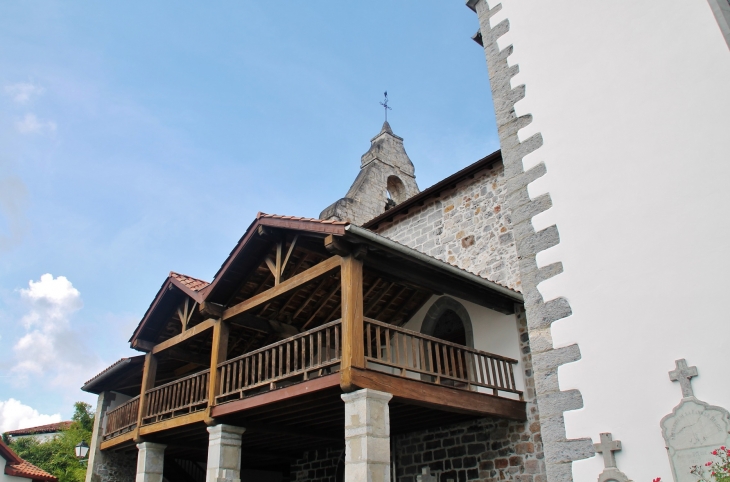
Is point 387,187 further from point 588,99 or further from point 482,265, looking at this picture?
point 588,99

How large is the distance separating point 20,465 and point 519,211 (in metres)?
16.2

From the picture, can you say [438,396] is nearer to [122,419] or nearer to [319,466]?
[319,466]

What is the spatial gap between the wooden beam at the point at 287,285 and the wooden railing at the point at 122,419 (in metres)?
3.59

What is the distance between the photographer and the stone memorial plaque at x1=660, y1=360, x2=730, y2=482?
312cm

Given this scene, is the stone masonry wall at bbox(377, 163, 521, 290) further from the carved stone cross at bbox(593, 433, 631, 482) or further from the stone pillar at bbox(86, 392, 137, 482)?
the stone pillar at bbox(86, 392, 137, 482)

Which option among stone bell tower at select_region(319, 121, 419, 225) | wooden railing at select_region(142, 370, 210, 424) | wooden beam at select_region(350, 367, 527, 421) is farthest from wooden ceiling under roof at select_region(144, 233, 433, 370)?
stone bell tower at select_region(319, 121, 419, 225)

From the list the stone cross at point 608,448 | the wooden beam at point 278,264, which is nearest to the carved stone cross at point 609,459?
the stone cross at point 608,448

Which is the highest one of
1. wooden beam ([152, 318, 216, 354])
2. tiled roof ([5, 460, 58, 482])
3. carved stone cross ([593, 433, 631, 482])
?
wooden beam ([152, 318, 216, 354])

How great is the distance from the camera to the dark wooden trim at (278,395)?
289 inches

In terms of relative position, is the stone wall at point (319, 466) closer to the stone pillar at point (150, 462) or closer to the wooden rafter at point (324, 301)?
the wooden rafter at point (324, 301)

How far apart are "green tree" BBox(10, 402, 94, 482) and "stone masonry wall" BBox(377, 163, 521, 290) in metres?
14.9

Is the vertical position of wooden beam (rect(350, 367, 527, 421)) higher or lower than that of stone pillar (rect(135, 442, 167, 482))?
higher

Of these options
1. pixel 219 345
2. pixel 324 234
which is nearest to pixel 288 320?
pixel 219 345

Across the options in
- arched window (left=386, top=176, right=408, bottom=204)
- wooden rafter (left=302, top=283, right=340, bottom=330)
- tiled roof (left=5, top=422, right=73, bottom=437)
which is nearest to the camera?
wooden rafter (left=302, top=283, right=340, bottom=330)
